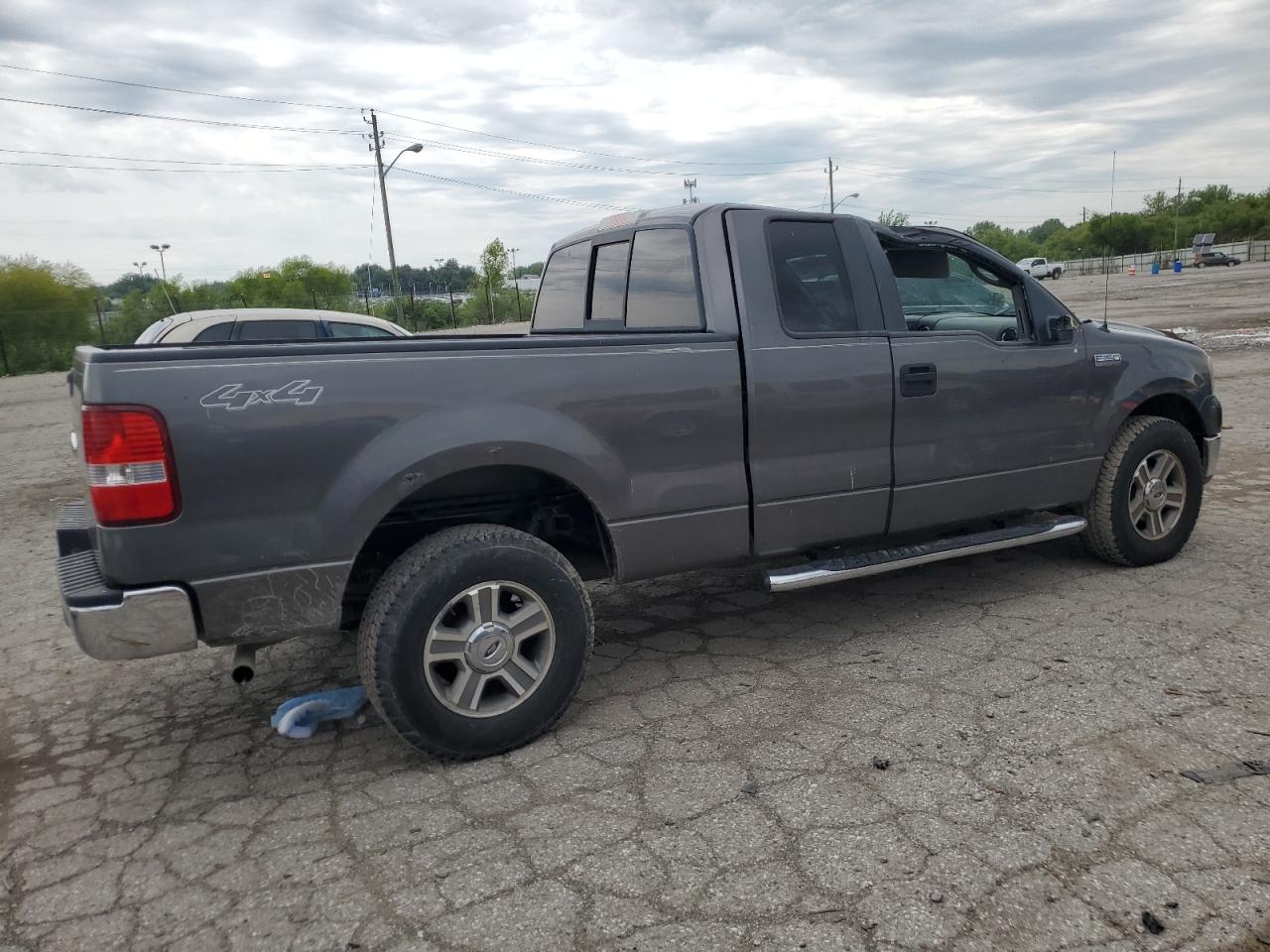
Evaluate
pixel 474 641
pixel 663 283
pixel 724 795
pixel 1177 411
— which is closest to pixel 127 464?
pixel 474 641

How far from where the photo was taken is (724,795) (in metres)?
2.94

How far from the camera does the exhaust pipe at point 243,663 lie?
10.3 feet

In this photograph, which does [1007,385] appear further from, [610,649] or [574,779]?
[574,779]

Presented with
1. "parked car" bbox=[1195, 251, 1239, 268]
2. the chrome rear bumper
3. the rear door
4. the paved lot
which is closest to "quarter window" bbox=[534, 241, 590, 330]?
the rear door

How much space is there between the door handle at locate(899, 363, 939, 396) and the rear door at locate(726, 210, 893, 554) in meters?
0.09

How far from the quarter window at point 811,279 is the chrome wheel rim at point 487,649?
159cm

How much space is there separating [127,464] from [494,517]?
56.4 inches

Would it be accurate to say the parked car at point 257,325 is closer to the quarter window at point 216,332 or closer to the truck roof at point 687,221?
the quarter window at point 216,332

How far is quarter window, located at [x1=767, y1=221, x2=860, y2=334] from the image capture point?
389 centimetres

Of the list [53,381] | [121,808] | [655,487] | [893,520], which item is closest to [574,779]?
[655,487]

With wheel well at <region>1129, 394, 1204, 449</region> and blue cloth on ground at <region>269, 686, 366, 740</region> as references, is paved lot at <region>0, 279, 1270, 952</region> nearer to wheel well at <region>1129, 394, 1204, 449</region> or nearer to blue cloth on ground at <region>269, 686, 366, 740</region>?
blue cloth on ground at <region>269, 686, 366, 740</region>

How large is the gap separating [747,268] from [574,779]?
213 centimetres

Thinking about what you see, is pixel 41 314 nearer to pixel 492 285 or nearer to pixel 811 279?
pixel 492 285

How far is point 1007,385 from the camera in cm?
434
